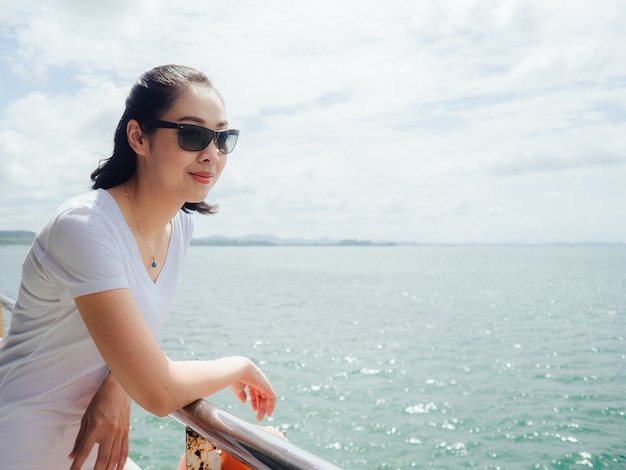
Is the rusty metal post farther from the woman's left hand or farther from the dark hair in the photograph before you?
the dark hair

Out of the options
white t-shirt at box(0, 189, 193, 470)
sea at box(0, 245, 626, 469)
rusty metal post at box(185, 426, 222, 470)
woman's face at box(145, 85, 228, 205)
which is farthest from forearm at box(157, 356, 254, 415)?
sea at box(0, 245, 626, 469)

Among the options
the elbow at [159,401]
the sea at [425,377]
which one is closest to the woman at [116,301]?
the elbow at [159,401]

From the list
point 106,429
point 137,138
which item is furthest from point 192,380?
point 137,138

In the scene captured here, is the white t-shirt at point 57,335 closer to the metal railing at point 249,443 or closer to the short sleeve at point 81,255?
the short sleeve at point 81,255

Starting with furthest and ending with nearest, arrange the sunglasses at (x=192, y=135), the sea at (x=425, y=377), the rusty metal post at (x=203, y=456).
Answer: the sea at (x=425, y=377)
the sunglasses at (x=192, y=135)
the rusty metal post at (x=203, y=456)

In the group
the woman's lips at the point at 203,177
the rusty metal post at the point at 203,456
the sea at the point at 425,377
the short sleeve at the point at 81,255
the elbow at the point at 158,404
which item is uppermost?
the woman's lips at the point at 203,177

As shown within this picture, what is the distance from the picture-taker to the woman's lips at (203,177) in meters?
1.85

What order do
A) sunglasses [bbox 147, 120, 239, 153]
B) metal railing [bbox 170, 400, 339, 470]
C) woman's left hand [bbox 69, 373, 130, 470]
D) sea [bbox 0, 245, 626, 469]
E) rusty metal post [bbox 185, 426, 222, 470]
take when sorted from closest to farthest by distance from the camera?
metal railing [bbox 170, 400, 339, 470], rusty metal post [bbox 185, 426, 222, 470], woman's left hand [bbox 69, 373, 130, 470], sunglasses [bbox 147, 120, 239, 153], sea [bbox 0, 245, 626, 469]

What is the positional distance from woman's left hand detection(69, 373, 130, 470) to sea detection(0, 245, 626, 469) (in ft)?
34.2

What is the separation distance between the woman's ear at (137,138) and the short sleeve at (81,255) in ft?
1.25

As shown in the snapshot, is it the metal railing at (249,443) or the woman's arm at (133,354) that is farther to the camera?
the woman's arm at (133,354)

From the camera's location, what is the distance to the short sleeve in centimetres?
138

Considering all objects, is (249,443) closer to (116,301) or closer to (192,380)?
(192,380)

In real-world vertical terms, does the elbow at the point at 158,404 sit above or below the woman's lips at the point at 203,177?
below
